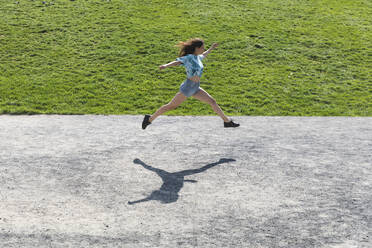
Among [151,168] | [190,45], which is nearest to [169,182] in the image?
[151,168]

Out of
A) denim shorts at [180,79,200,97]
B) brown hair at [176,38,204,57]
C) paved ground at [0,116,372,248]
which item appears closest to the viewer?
paved ground at [0,116,372,248]

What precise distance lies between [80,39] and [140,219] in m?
13.7

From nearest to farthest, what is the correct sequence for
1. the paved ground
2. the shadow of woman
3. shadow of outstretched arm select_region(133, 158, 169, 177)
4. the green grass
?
the paved ground < the shadow of woman < shadow of outstretched arm select_region(133, 158, 169, 177) < the green grass

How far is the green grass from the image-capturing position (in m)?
12.3

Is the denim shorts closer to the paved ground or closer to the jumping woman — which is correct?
the jumping woman

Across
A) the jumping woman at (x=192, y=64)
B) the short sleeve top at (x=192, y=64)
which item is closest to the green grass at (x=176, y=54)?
the jumping woman at (x=192, y=64)

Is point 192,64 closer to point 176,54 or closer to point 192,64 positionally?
point 192,64

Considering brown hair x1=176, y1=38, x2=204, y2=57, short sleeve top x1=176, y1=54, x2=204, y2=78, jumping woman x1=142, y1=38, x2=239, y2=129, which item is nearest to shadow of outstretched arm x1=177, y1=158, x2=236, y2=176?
jumping woman x1=142, y1=38, x2=239, y2=129

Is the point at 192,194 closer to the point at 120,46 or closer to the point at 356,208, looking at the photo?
the point at 356,208

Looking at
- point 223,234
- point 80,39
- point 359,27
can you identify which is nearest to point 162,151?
point 223,234

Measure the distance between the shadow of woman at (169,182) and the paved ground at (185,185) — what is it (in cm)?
2

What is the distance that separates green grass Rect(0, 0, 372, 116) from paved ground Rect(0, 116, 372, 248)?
8.52 ft

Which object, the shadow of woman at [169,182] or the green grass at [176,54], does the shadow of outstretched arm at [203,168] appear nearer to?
the shadow of woman at [169,182]

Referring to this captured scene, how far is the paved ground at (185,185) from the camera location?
4852 millimetres
